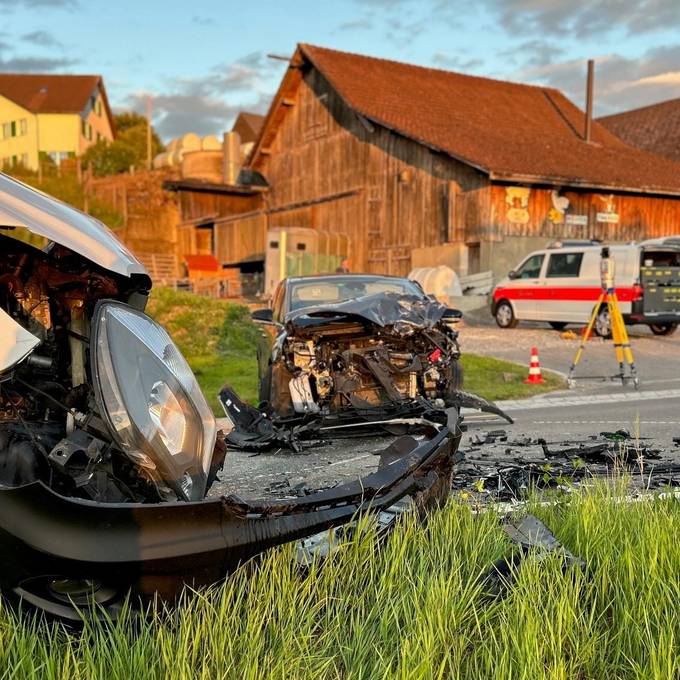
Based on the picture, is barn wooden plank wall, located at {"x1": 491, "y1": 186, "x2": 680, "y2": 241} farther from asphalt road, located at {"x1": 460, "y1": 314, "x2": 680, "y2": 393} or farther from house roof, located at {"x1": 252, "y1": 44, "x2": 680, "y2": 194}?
asphalt road, located at {"x1": 460, "y1": 314, "x2": 680, "y2": 393}

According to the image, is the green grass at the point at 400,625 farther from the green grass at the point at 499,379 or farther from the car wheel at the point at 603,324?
the car wheel at the point at 603,324

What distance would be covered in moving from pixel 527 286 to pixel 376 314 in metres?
14.7

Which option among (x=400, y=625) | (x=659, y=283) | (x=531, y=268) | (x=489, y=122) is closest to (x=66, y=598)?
(x=400, y=625)

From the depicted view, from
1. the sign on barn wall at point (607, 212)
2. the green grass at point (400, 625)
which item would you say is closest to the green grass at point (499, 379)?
the green grass at point (400, 625)

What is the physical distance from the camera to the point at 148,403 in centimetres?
293

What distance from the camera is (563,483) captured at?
5.01 metres

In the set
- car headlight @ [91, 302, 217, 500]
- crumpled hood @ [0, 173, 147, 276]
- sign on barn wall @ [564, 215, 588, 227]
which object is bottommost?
car headlight @ [91, 302, 217, 500]

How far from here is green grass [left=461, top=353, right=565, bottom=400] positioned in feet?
39.6

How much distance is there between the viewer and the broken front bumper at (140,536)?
2.54 meters

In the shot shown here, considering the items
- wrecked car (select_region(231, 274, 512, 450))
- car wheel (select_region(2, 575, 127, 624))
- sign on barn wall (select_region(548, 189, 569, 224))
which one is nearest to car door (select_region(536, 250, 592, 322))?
sign on barn wall (select_region(548, 189, 569, 224))

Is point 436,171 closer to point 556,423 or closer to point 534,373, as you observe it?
point 534,373

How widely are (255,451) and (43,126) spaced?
65121mm

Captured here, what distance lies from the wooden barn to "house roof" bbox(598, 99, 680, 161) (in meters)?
4.51

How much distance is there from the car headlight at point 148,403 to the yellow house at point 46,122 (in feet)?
214
